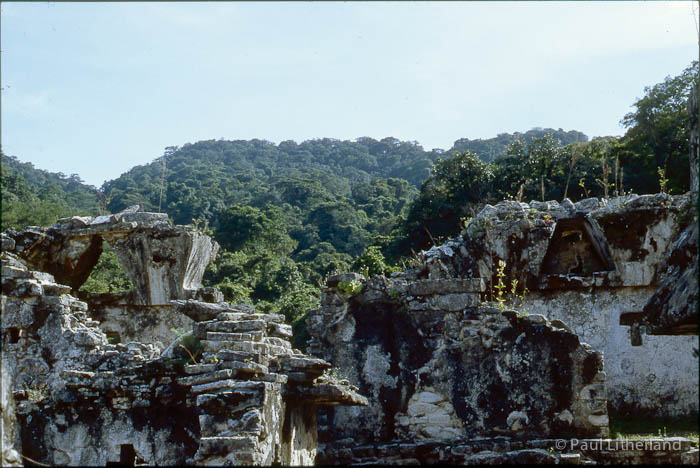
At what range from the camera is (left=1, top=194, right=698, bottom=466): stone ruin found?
808cm

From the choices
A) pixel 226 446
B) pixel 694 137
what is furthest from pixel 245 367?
pixel 694 137

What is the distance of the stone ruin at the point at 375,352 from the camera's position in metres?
8.08

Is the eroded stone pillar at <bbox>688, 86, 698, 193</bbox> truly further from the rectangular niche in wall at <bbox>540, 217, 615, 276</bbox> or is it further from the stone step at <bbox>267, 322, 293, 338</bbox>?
the rectangular niche in wall at <bbox>540, 217, 615, 276</bbox>

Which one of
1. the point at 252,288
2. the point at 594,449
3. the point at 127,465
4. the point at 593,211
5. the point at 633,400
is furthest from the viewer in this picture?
the point at 252,288

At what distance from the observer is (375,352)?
41.3ft

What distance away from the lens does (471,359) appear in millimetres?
11922

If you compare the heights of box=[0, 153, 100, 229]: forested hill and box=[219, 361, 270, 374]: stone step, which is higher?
box=[0, 153, 100, 229]: forested hill

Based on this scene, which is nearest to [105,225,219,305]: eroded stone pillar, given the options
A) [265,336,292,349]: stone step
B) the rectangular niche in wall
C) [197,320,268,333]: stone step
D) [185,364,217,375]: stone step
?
[265,336,292,349]: stone step

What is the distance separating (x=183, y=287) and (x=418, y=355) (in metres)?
6.27

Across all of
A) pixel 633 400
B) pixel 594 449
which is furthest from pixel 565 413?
pixel 633 400

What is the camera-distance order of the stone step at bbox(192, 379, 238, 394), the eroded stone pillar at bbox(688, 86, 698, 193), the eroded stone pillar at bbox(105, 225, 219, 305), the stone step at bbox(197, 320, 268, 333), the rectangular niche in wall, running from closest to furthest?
1. the eroded stone pillar at bbox(688, 86, 698, 193)
2. the stone step at bbox(192, 379, 238, 394)
3. the stone step at bbox(197, 320, 268, 333)
4. the rectangular niche in wall
5. the eroded stone pillar at bbox(105, 225, 219, 305)

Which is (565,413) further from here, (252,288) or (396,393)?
(252,288)

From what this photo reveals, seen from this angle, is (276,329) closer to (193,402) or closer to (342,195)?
(193,402)

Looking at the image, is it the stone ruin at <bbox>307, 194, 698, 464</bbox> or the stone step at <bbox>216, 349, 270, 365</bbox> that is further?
the stone ruin at <bbox>307, 194, 698, 464</bbox>
